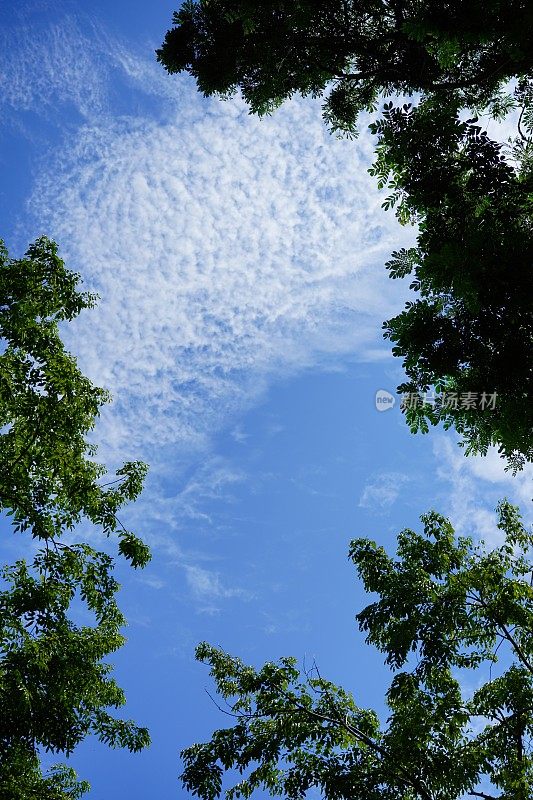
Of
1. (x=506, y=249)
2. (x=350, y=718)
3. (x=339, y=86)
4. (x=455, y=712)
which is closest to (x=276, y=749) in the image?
(x=350, y=718)

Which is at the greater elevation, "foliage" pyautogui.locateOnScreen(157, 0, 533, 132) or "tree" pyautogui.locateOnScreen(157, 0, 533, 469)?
"foliage" pyautogui.locateOnScreen(157, 0, 533, 132)

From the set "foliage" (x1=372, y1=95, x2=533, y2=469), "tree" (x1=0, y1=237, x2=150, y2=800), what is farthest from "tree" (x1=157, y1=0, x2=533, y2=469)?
"tree" (x1=0, y1=237, x2=150, y2=800)

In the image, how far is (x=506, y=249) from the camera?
471 cm

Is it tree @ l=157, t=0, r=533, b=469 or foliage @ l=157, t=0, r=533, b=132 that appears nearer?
tree @ l=157, t=0, r=533, b=469

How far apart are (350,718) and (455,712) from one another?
1583 mm

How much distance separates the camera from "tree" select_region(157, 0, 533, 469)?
4801 millimetres

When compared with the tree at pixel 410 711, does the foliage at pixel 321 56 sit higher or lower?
higher

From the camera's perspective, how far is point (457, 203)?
5340mm

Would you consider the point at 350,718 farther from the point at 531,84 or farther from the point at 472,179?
the point at 531,84

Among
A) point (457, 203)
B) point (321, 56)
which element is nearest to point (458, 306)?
point (457, 203)

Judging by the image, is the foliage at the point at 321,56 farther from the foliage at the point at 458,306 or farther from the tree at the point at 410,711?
the tree at the point at 410,711

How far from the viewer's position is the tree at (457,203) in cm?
480

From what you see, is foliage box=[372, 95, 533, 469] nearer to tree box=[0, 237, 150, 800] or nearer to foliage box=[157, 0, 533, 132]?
foliage box=[157, 0, 533, 132]

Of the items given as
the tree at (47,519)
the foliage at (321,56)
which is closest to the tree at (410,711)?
the tree at (47,519)
